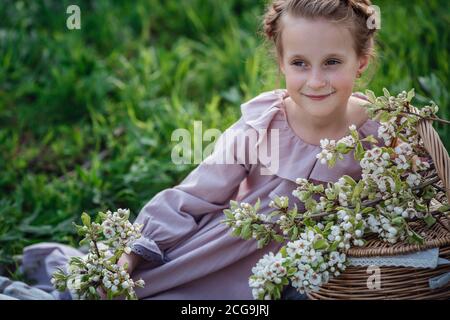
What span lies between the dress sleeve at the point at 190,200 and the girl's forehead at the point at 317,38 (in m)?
0.38

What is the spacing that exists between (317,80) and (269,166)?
0.34 m

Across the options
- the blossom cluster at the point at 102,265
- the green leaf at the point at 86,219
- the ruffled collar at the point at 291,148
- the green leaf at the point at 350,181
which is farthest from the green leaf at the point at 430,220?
the green leaf at the point at 86,219

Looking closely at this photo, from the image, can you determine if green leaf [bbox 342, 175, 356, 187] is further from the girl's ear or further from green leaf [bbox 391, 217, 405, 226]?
the girl's ear

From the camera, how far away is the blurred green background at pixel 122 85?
122 inches

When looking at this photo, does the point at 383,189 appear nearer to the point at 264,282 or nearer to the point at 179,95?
the point at 264,282

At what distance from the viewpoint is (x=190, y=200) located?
2447mm

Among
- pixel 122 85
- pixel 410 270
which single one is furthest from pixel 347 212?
pixel 122 85

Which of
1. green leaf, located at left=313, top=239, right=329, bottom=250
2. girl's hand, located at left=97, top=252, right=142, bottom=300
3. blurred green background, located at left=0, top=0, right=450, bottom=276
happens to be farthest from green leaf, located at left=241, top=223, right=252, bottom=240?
blurred green background, located at left=0, top=0, right=450, bottom=276

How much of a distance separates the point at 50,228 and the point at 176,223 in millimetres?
727

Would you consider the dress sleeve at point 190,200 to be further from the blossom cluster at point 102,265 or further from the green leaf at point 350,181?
the green leaf at point 350,181

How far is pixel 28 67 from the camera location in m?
3.99

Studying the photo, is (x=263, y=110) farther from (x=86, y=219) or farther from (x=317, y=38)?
(x=86, y=219)

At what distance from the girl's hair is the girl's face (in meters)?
0.02

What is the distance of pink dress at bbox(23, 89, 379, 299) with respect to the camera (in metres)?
2.38
